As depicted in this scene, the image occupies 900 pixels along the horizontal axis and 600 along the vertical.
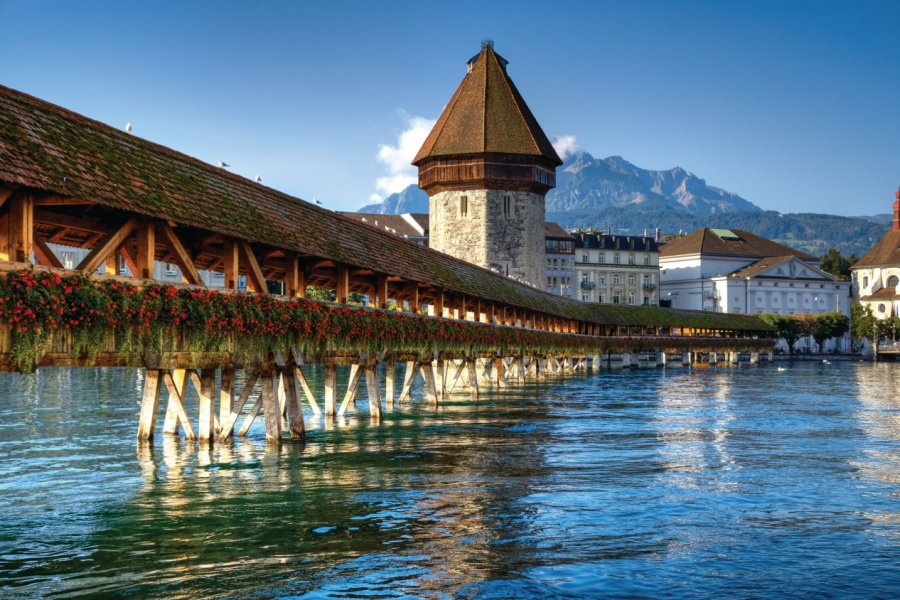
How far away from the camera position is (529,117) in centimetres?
7306

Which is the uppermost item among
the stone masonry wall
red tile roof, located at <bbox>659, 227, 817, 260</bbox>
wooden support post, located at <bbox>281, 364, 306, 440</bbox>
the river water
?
red tile roof, located at <bbox>659, 227, 817, 260</bbox>

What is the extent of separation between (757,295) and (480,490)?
405 ft

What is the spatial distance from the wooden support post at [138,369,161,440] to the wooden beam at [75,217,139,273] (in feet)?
9.11

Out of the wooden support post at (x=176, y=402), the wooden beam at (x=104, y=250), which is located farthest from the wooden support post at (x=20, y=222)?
the wooden support post at (x=176, y=402)

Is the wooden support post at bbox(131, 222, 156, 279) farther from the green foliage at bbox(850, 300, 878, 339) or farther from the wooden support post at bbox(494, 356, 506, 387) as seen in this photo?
the green foliage at bbox(850, 300, 878, 339)

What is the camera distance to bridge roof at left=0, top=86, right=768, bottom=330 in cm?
1426

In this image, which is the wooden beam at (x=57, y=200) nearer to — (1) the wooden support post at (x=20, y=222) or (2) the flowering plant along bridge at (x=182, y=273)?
(2) the flowering plant along bridge at (x=182, y=273)

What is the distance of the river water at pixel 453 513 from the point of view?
1036 centimetres

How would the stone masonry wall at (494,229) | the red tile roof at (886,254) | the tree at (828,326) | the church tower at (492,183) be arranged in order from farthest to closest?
the red tile roof at (886,254)
the tree at (828,326)
the stone masonry wall at (494,229)
the church tower at (492,183)

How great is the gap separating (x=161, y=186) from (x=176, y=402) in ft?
13.5

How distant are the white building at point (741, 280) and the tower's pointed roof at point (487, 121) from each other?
65.7 meters

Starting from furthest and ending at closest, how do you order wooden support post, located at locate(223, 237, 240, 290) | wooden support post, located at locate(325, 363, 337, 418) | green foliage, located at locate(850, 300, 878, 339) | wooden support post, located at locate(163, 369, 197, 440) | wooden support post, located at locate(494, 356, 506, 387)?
1. green foliage, located at locate(850, 300, 878, 339)
2. wooden support post, located at locate(494, 356, 506, 387)
3. wooden support post, located at locate(325, 363, 337, 418)
4. wooden support post, located at locate(223, 237, 240, 290)
5. wooden support post, located at locate(163, 369, 197, 440)

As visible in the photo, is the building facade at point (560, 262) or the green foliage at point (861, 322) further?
the green foliage at point (861, 322)

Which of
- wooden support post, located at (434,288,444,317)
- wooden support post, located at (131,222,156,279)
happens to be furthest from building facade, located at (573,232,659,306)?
wooden support post, located at (131,222,156,279)
